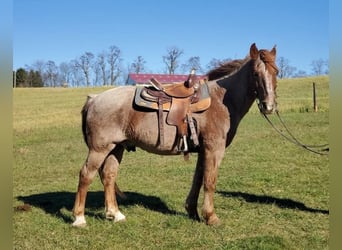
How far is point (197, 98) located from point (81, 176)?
2.14m

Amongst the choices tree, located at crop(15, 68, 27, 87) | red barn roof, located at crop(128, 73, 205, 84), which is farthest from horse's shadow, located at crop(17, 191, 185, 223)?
tree, located at crop(15, 68, 27, 87)

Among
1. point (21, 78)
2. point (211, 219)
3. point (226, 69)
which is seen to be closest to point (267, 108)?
point (226, 69)

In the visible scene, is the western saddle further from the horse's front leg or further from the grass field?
the grass field

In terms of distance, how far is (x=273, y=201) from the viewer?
683 cm

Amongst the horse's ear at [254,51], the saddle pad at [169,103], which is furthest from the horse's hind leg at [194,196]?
the horse's ear at [254,51]

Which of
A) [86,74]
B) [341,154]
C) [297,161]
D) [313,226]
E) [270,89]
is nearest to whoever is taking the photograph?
[341,154]

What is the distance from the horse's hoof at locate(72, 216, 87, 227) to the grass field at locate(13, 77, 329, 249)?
8cm

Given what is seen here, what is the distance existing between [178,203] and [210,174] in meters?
1.51

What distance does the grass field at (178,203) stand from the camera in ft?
16.6

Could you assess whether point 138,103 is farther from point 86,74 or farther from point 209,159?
point 86,74

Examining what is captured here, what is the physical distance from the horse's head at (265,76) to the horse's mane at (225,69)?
1.97 feet

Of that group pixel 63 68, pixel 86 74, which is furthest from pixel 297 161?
pixel 63 68

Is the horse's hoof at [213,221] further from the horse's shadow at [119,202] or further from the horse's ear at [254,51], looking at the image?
the horse's ear at [254,51]

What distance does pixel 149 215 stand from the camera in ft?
20.1
